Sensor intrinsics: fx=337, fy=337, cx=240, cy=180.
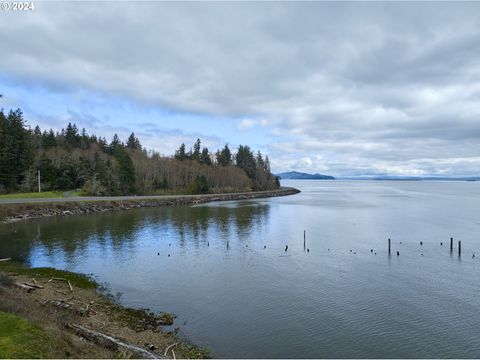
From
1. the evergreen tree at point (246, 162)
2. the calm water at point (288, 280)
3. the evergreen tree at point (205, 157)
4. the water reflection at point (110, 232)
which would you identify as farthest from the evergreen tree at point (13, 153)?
the evergreen tree at point (246, 162)

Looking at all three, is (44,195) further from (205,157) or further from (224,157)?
(224,157)

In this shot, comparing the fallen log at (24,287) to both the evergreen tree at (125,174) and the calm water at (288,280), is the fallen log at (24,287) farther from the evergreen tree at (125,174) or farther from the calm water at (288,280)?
the evergreen tree at (125,174)

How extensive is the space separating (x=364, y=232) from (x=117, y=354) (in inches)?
1740

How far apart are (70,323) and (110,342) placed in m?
3.14

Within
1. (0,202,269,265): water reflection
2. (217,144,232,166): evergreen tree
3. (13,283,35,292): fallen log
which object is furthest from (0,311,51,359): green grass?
(217,144,232,166): evergreen tree

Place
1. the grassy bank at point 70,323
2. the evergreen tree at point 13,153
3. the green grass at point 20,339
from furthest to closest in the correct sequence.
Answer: the evergreen tree at point 13,153
the grassy bank at point 70,323
the green grass at point 20,339

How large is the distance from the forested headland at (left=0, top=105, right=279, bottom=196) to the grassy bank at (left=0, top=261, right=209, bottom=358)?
66696 mm

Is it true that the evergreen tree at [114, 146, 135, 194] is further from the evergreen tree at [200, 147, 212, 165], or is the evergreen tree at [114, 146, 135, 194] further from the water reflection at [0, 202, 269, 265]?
the evergreen tree at [200, 147, 212, 165]

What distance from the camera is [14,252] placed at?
35.2 m

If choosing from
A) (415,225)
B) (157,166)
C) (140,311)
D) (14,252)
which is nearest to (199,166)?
(157,166)

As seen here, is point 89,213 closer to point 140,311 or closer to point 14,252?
point 14,252

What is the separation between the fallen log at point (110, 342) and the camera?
553 inches

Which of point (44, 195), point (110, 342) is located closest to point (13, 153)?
point (44, 195)

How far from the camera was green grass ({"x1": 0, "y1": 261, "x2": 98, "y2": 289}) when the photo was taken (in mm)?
25528
